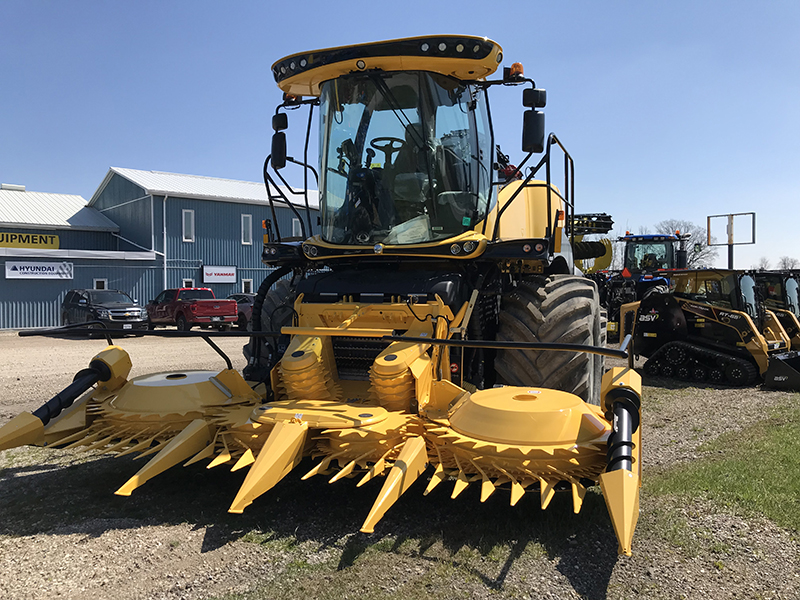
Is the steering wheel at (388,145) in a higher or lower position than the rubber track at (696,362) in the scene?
higher

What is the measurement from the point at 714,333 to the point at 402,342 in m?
7.60

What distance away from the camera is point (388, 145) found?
5.29 metres

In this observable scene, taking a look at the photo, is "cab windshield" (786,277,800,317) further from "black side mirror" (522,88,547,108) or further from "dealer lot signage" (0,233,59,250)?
"dealer lot signage" (0,233,59,250)

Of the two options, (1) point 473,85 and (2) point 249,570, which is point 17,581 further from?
(1) point 473,85

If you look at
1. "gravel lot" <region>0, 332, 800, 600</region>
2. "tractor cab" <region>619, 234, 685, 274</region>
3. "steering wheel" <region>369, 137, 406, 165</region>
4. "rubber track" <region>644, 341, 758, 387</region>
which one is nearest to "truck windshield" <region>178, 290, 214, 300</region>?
"tractor cab" <region>619, 234, 685, 274</region>

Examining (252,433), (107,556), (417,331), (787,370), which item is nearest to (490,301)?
(417,331)

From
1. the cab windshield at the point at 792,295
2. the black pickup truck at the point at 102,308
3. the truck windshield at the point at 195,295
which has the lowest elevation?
the black pickup truck at the point at 102,308

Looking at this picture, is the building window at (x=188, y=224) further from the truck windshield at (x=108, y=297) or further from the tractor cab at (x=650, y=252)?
the tractor cab at (x=650, y=252)

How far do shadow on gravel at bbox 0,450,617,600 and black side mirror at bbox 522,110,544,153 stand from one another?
246cm

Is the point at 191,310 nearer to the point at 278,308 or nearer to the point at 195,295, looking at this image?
the point at 195,295

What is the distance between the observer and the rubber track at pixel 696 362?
31.6 feet

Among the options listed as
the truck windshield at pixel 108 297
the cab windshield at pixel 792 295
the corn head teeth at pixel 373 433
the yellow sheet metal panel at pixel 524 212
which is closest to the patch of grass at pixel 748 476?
the corn head teeth at pixel 373 433

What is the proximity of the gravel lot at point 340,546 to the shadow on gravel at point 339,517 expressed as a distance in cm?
1

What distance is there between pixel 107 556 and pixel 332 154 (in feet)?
11.6
